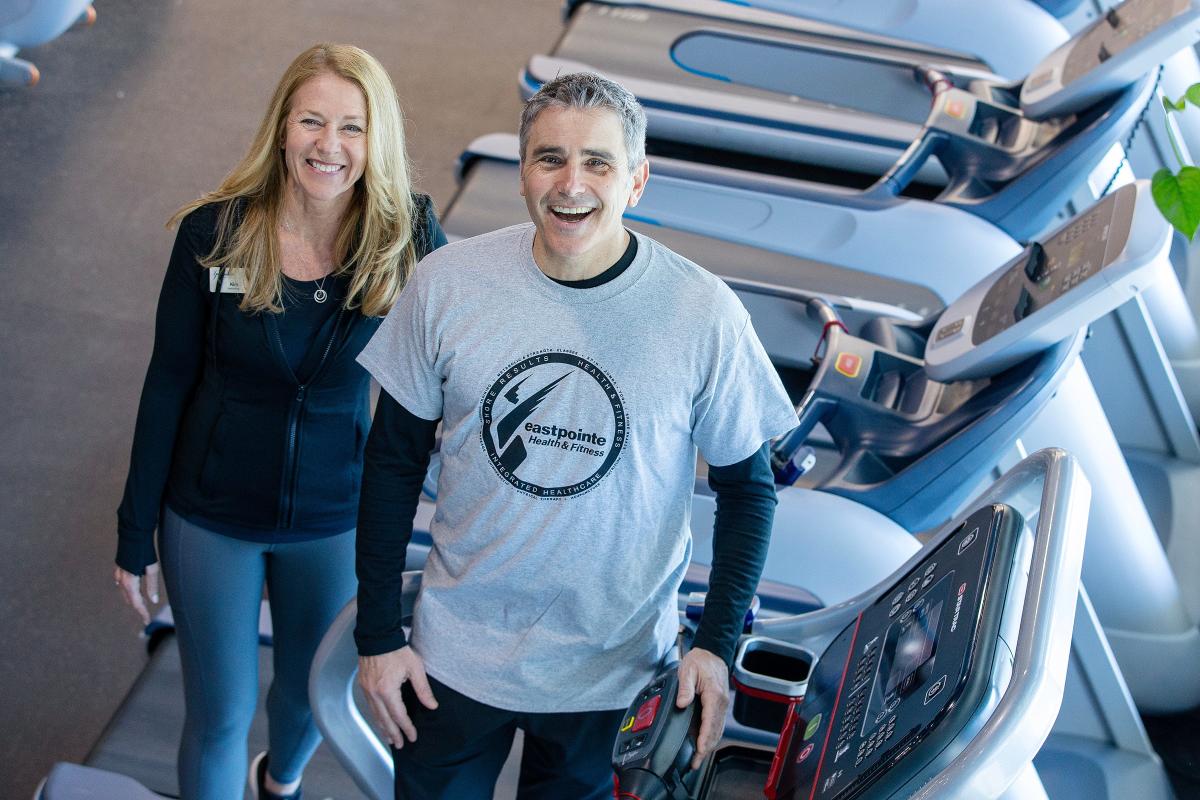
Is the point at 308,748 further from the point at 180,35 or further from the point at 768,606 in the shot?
the point at 180,35

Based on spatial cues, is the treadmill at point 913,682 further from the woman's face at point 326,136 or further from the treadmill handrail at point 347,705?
the woman's face at point 326,136

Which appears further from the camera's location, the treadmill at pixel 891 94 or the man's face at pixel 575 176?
the treadmill at pixel 891 94

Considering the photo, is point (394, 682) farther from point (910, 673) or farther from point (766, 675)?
point (910, 673)

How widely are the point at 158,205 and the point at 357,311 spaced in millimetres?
2732

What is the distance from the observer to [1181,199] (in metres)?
1.60

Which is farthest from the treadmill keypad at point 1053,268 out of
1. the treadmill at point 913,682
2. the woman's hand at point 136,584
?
the woman's hand at point 136,584

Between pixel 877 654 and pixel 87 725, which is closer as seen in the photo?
pixel 877 654

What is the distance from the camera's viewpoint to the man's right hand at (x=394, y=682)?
1594 mm

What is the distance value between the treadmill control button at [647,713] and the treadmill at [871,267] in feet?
5.49

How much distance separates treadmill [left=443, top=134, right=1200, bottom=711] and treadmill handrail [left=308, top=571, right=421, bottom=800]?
170cm

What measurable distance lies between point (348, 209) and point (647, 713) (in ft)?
2.80

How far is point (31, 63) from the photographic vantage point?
4.79m

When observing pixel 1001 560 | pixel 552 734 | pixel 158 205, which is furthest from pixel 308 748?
pixel 158 205

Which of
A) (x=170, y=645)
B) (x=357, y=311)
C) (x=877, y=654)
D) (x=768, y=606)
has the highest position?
(x=357, y=311)
